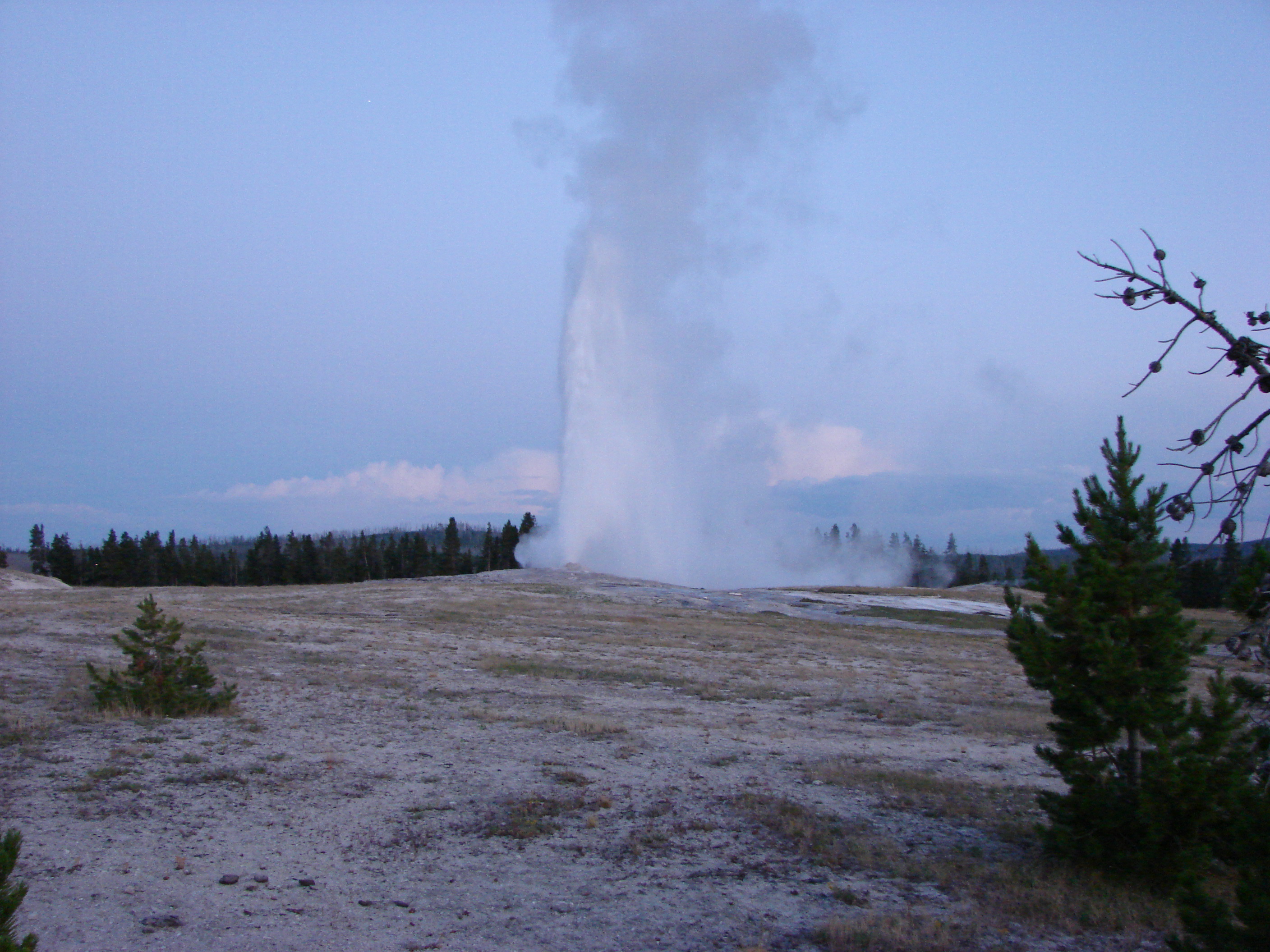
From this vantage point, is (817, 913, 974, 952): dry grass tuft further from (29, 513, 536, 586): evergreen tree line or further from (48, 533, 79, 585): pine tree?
(48, 533, 79, 585): pine tree

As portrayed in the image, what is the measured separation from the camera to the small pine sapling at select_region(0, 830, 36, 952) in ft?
11.0

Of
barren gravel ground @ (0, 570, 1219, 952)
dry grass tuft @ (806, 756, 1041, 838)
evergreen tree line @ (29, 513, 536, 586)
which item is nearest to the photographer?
barren gravel ground @ (0, 570, 1219, 952)

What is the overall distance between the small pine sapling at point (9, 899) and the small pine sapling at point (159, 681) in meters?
11.9

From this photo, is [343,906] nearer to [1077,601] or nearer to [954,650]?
[1077,601]

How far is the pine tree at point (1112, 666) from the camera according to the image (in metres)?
7.86

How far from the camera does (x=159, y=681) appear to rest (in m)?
14.5

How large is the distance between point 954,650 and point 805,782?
82.1 ft

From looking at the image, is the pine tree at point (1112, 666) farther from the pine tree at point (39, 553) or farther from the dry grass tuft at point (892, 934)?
the pine tree at point (39, 553)

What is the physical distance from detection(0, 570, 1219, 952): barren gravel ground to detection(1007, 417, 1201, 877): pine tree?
613 mm

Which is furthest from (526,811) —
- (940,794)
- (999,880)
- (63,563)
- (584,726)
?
(63,563)

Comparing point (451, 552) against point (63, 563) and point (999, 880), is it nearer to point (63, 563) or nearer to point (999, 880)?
point (63, 563)

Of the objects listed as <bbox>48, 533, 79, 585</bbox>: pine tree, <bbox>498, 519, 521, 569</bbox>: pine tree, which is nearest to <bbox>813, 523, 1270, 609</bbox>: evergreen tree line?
<bbox>498, 519, 521, 569</bbox>: pine tree

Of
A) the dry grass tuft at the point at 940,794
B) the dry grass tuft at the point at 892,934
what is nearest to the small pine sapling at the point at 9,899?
the dry grass tuft at the point at 892,934

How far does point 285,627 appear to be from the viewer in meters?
27.6
